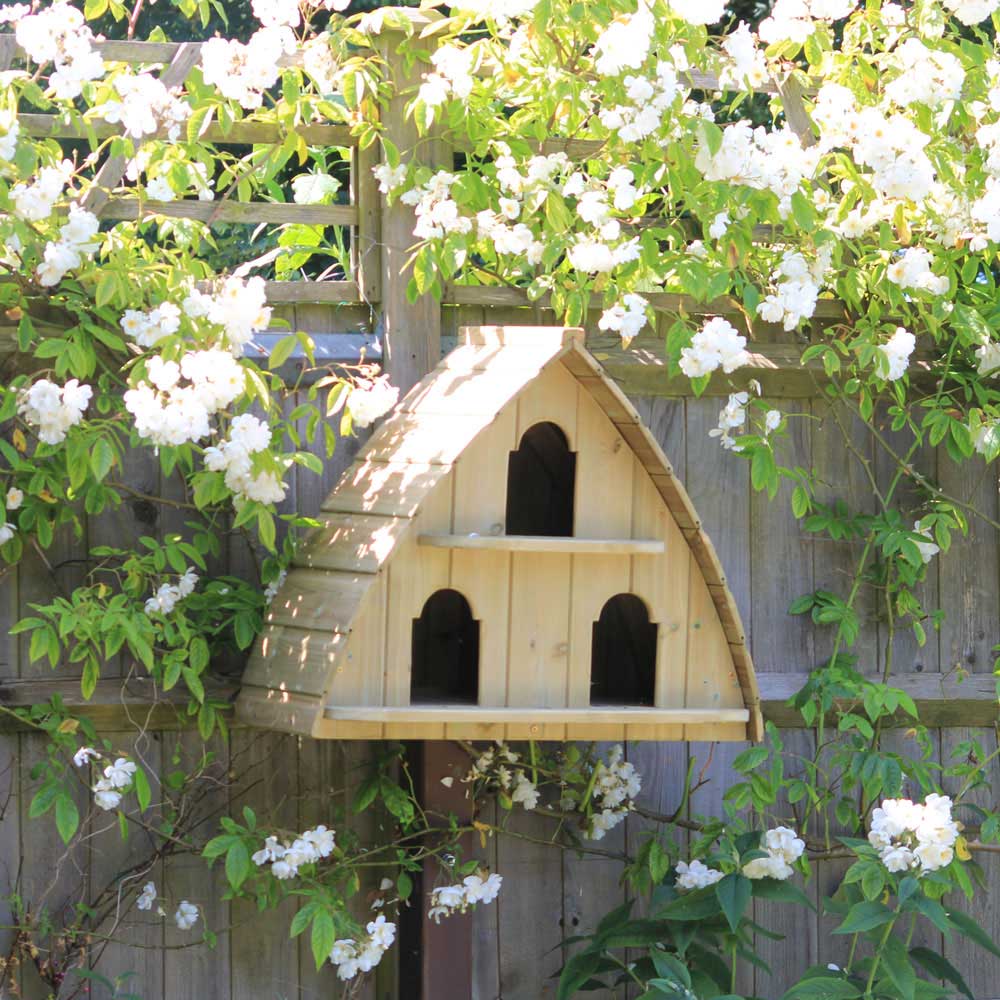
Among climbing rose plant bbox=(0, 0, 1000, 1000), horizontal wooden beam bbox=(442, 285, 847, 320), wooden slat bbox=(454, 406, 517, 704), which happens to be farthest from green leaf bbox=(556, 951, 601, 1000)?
horizontal wooden beam bbox=(442, 285, 847, 320)

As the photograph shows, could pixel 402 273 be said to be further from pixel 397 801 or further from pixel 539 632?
pixel 397 801

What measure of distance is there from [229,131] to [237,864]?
1.34 metres

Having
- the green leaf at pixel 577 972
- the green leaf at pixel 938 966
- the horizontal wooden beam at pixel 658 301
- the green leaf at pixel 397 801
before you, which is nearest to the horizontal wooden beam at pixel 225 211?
the horizontal wooden beam at pixel 658 301

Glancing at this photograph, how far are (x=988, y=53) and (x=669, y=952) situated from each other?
1.93 meters

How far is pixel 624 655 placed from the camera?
2.95m

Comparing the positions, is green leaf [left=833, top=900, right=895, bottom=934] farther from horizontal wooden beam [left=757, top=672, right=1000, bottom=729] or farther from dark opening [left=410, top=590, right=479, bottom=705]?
dark opening [left=410, top=590, right=479, bottom=705]

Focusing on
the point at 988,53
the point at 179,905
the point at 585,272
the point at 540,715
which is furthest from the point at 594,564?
the point at 988,53

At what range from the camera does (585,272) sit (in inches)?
114

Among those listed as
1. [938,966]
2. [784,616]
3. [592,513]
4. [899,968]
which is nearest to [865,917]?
[899,968]

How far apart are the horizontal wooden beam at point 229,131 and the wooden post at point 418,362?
0.11m

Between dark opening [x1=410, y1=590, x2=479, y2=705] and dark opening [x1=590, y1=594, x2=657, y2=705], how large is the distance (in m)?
0.26

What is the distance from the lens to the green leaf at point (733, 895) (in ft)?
8.77

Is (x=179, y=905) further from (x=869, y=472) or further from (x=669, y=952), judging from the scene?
(x=869, y=472)

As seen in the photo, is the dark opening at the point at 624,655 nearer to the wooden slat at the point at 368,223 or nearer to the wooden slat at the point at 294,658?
the wooden slat at the point at 294,658
